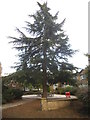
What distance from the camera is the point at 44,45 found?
1920cm

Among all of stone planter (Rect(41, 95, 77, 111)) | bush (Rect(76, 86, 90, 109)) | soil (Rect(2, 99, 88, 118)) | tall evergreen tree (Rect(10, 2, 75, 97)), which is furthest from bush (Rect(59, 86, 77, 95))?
bush (Rect(76, 86, 90, 109))

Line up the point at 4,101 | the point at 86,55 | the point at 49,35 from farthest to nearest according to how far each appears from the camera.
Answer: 1. the point at 49,35
2. the point at 4,101
3. the point at 86,55

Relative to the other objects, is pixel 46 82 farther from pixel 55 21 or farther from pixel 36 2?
pixel 36 2

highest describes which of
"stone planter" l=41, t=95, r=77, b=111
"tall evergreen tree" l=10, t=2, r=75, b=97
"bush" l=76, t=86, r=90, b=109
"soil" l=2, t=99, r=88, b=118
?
"tall evergreen tree" l=10, t=2, r=75, b=97

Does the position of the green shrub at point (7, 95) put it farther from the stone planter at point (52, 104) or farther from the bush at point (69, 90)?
the bush at point (69, 90)

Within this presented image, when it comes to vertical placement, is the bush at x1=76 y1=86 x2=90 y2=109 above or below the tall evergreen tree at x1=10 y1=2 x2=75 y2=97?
below

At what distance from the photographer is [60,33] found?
19.9 metres

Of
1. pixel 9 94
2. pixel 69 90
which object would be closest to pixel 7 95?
pixel 9 94

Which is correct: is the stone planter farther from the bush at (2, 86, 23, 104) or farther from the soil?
the bush at (2, 86, 23, 104)

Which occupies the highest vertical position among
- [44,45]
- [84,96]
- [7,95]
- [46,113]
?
[44,45]

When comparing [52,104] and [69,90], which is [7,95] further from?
[69,90]

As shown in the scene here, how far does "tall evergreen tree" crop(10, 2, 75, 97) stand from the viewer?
1896 centimetres

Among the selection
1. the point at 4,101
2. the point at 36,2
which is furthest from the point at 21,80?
the point at 36,2

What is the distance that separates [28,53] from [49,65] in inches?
115
